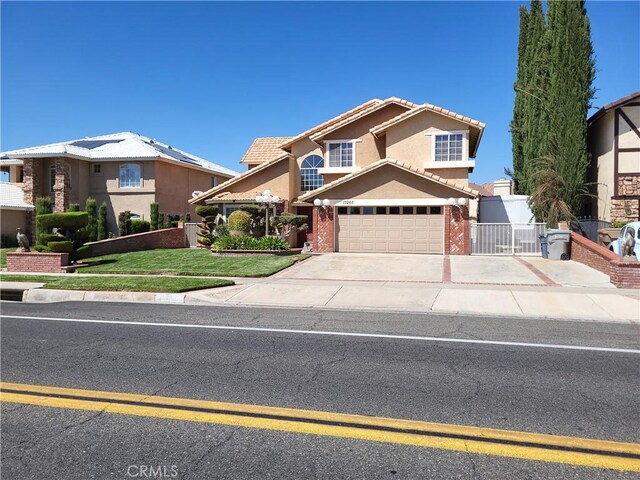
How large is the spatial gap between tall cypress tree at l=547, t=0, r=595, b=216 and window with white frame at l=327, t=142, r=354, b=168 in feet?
32.8

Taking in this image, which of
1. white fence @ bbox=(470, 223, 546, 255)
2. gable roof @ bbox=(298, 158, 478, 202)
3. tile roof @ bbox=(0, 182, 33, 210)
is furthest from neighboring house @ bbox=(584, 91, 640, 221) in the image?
tile roof @ bbox=(0, 182, 33, 210)

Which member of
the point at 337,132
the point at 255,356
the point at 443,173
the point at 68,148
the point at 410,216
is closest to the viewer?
the point at 255,356

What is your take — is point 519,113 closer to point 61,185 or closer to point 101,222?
point 101,222

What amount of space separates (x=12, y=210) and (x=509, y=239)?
29720 millimetres

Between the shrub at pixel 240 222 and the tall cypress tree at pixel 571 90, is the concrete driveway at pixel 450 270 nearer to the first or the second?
the shrub at pixel 240 222

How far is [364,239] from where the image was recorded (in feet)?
75.6

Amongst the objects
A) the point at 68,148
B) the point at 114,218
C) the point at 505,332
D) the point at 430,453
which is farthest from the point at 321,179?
the point at 430,453

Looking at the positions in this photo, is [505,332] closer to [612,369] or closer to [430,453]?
[612,369]

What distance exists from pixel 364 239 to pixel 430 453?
19.4 m

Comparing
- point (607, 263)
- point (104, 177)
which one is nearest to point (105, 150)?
point (104, 177)

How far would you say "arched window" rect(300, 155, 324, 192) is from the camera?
28344 mm

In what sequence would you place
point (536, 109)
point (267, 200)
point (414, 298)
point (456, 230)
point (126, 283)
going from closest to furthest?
point (414, 298) → point (126, 283) → point (456, 230) → point (267, 200) → point (536, 109)

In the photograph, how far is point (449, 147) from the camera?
976 inches

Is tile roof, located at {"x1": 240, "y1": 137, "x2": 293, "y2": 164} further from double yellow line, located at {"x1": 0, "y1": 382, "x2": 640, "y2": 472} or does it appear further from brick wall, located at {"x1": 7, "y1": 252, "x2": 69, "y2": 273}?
double yellow line, located at {"x1": 0, "y1": 382, "x2": 640, "y2": 472}
